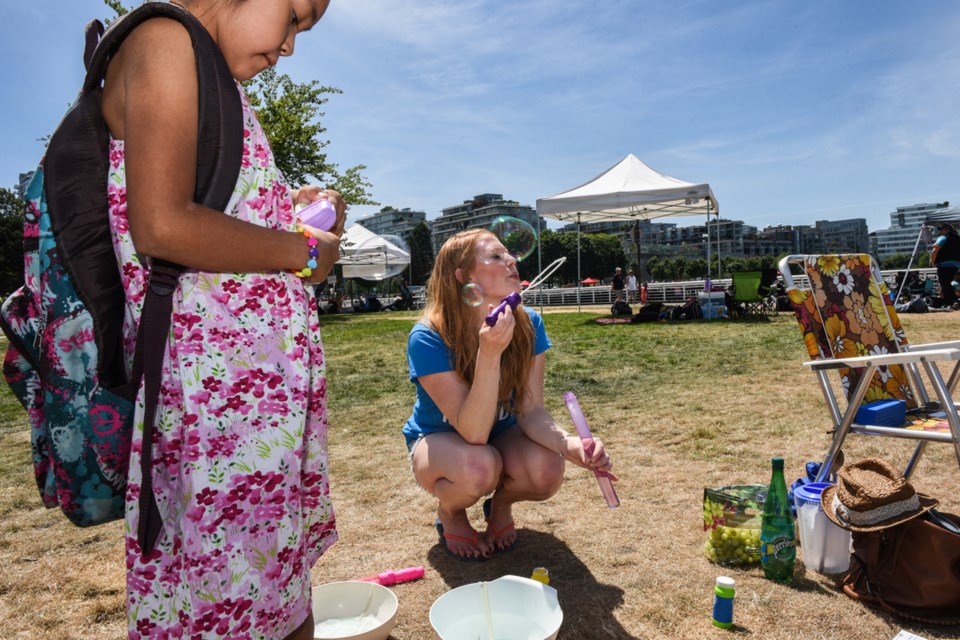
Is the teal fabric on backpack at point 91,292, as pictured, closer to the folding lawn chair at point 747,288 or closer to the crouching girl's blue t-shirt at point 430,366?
the crouching girl's blue t-shirt at point 430,366

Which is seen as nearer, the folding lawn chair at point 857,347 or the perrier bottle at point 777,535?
the perrier bottle at point 777,535

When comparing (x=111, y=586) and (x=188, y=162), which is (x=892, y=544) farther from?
(x=111, y=586)

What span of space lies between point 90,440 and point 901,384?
12.0 ft

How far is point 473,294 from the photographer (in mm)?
2656

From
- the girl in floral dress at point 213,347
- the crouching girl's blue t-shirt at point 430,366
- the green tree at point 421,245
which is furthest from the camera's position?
the green tree at point 421,245

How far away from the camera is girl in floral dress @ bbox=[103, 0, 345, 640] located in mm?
1092

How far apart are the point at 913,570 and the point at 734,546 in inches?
24.5

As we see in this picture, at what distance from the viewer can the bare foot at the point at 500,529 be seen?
9.39 feet

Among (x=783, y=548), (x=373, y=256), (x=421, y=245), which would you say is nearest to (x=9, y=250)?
(x=373, y=256)

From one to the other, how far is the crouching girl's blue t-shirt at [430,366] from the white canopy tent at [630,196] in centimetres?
1181

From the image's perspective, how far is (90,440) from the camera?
3.87 feet

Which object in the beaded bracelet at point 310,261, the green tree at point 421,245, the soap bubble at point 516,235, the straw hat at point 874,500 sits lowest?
the straw hat at point 874,500

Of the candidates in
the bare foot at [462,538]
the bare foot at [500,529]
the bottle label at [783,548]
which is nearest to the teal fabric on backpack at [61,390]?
the bare foot at [462,538]

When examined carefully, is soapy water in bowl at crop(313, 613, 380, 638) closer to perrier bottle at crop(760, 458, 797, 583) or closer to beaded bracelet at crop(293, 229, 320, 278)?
beaded bracelet at crop(293, 229, 320, 278)
